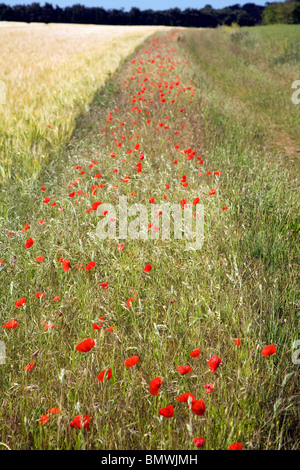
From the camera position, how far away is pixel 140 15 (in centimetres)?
6638

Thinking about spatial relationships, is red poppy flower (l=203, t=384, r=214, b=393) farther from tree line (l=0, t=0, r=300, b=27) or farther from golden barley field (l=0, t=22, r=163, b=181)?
tree line (l=0, t=0, r=300, b=27)

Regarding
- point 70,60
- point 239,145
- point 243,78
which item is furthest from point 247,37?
point 239,145

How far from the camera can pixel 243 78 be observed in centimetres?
981

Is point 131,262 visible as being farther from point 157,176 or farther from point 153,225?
point 157,176

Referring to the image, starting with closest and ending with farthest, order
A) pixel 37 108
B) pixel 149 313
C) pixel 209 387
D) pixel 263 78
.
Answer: pixel 209 387 → pixel 149 313 → pixel 37 108 → pixel 263 78

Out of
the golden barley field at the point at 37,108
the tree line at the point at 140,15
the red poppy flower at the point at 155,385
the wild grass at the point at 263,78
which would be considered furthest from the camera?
the tree line at the point at 140,15

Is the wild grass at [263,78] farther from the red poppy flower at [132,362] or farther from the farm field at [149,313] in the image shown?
the red poppy flower at [132,362]

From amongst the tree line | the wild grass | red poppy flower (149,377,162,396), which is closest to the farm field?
red poppy flower (149,377,162,396)

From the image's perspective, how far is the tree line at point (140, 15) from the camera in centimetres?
4631

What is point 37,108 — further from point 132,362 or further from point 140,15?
point 140,15

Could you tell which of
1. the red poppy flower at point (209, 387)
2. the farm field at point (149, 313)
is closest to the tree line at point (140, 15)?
the farm field at point (149, 313)

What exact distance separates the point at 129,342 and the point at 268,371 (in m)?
0.62

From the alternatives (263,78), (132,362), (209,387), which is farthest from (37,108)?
(263,78)

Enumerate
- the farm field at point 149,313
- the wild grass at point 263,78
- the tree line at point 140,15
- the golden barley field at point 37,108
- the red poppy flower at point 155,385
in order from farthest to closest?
1. the tree line at point 140,15
2. the wild grass at point 263,78
3. the golden barley field at point 37,108
4. the farm field at point 149,313
5. the red poppy flower at point 155,385
